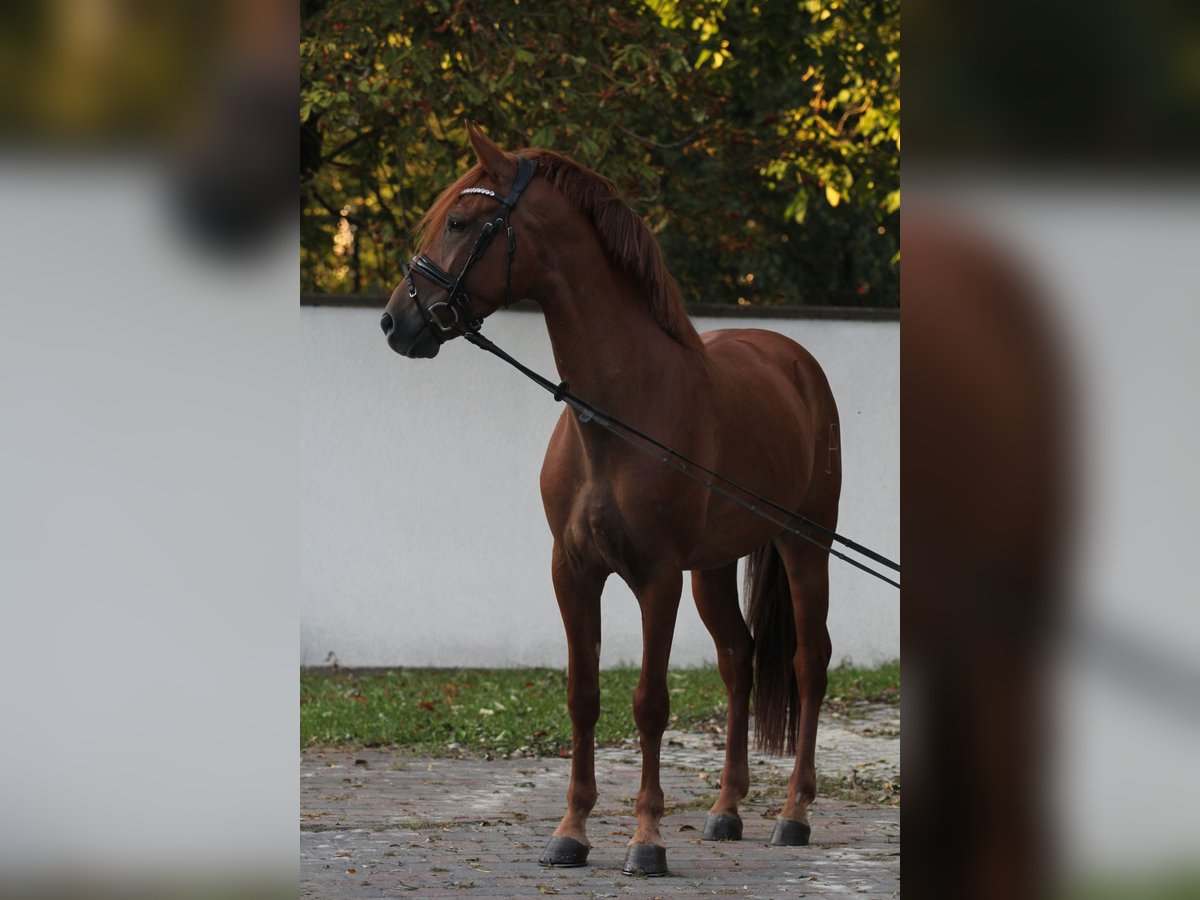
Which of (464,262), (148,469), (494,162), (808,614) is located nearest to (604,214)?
(494,162)

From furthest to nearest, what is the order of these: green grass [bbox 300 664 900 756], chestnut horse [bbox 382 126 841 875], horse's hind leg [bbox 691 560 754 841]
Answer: green grass [bbox 300 664 900 756]
horse's hind leg [bbox 691 560 754 841]
chestnut horse [bbox 382 126 841 875]

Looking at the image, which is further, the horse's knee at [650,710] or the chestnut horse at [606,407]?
the horse's knee at [650,710]

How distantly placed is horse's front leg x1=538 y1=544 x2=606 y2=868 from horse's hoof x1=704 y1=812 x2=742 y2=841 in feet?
2.23

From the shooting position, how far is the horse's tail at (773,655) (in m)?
6.25

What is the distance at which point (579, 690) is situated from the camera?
5.35 meters

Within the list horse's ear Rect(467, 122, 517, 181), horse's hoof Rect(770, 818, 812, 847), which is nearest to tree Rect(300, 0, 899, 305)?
horse's ear Rect(467, 122, 517, 181)

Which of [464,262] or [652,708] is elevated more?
[464,262]

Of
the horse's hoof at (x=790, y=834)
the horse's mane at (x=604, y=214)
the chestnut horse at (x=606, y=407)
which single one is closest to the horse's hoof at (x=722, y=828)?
the chestnut horse at (x=606, y=407)

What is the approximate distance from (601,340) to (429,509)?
17.7ft

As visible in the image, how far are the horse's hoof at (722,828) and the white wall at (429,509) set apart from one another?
4.39 m

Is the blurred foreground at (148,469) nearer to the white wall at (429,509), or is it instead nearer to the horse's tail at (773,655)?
the horse's tail at (773,655)

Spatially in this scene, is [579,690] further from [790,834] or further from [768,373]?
[768,373]

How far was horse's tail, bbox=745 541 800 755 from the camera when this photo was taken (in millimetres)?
6254

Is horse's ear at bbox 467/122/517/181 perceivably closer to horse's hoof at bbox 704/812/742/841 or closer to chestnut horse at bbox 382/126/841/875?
chestnut horse at bbox 382/126/841/875
